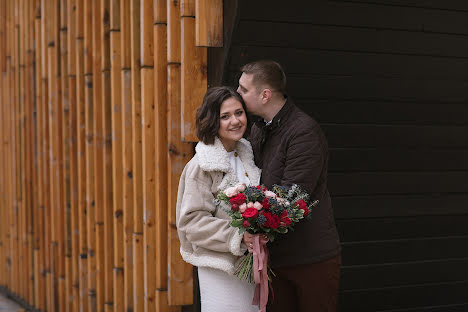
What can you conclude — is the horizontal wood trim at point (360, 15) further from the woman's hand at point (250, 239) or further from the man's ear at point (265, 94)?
the woman's hand at point (250, 239)

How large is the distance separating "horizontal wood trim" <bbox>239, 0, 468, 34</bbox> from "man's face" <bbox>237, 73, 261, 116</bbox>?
455 millimetres

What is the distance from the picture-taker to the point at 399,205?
3.98 metres

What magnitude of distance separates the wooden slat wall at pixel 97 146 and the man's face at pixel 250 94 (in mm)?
474

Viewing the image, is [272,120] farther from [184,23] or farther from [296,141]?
[184,23]

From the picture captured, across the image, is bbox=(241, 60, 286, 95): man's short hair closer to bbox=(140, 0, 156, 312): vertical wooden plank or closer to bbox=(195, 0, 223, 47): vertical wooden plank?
bbox=(195, 0, 223, 47): vertical wooden plank

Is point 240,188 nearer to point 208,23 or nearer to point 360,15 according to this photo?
point 208,23

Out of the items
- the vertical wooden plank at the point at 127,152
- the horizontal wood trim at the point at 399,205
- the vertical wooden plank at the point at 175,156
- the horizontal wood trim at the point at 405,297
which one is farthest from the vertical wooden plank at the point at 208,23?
the horizontal wood trim at the point at 405,297

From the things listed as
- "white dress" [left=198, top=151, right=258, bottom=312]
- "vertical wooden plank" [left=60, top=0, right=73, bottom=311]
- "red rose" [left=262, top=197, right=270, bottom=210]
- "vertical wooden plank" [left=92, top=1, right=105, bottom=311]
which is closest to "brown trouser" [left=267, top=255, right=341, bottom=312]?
"white dress" [left=198, top=151, right=258, bottom=312]

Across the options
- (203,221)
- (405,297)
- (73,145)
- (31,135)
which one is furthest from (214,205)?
(31,135)

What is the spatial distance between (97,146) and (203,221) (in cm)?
189

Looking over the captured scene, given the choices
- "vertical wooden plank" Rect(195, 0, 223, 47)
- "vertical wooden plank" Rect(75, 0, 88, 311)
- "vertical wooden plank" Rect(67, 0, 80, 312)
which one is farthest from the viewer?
"vertical wooden plank" Rect(67, 0, 80, 312)

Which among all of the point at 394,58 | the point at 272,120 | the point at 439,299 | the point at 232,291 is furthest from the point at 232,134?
the point at 439,299

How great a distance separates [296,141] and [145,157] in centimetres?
130

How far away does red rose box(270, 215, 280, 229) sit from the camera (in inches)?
92.3
